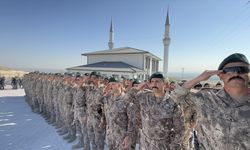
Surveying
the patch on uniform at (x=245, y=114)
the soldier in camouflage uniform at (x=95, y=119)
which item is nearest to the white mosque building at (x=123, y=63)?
the soldier in camouflage uniform at (x=95, y=119)

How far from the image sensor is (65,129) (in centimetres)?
768

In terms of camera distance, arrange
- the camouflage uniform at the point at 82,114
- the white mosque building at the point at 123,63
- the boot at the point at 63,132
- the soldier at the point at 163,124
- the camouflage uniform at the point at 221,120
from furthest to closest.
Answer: the white mosque building at the point at 123,63 → the boot at the point at 63,132 → the camouflage uniform at the point at 82,114 → the soldier at the point at 163,124 → the camouflage uniform at the point at 221,120

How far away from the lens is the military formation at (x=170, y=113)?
6.54 feet

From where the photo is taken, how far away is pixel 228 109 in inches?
79.8

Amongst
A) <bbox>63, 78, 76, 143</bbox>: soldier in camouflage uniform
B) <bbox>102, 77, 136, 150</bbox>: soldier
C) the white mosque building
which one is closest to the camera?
<bbox>102, 77, 136, 150</bbox>: soldier

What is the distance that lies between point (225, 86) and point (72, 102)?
5669mm

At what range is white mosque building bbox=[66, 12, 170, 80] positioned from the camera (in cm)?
2128

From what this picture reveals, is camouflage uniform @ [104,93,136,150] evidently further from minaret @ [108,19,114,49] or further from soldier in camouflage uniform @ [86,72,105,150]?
minaret @ [108,19,114,49]

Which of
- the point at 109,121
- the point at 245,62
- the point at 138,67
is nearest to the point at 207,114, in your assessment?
the point at 245,62

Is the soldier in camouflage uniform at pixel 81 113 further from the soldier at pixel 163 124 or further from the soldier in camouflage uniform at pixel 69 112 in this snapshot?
the soldier at pixel 163 124

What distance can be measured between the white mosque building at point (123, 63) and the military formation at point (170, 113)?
14801 mm

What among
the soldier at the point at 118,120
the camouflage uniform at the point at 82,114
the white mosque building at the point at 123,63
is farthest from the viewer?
the white mosque building at the point at 123,63

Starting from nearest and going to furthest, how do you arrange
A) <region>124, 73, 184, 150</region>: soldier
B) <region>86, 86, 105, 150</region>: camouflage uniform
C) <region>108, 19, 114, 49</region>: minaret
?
1. <region>124, 73, 184, 150</region>: soldier
2. <region>86, 86, 105, 150</region>: camouflage uniform
3. <region>108, 19, 114, 49</region>: minaret

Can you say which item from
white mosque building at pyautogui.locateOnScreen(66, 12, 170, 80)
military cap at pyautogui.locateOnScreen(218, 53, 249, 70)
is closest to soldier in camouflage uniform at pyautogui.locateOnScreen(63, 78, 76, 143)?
military cap at pyautogui.locateOnScreen(218, 53, 249, 70)
